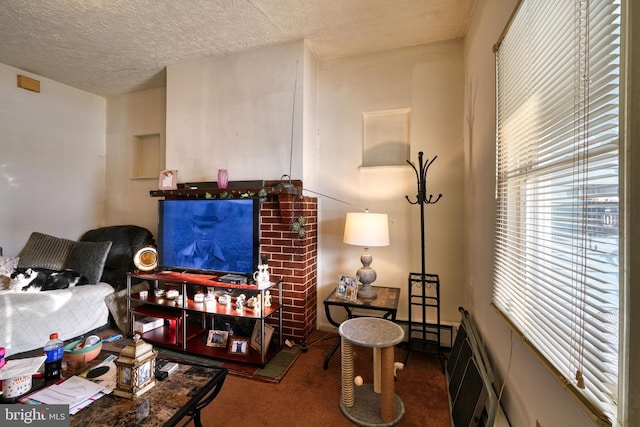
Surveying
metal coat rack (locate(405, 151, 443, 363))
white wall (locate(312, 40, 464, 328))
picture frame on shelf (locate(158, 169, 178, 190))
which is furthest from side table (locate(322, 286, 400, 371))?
picture frame on shelf (locate(158, 169, 178, 190))

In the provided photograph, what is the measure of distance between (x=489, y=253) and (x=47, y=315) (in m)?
3.59

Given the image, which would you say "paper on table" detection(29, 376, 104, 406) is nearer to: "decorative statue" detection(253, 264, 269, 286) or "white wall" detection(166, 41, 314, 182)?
"decorative statue" detection(253, 264, 269, 286)

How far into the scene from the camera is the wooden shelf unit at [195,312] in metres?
2.38

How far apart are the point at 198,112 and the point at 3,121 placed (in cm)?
213

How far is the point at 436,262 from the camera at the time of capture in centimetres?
265

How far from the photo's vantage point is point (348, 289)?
7.87 ft

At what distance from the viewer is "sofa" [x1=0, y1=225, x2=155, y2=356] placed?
236 cm

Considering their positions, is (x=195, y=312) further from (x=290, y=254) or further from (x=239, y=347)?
(x=290, y=254)

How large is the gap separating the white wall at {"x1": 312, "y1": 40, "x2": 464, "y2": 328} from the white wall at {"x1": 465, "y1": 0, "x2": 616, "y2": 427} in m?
0.18

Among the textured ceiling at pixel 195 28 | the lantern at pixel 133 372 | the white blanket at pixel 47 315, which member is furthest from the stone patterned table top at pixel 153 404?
the textured ceiling at pixel 195 28

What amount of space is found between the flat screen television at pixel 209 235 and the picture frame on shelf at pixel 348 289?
799 mm

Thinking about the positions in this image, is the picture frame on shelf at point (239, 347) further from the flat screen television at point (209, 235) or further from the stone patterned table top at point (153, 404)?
the stone patterned table top at point (153, 404)

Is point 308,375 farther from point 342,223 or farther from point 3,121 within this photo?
point 3,121

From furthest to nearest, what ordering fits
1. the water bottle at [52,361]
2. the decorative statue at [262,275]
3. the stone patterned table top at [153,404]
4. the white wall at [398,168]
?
1. the white wall at [398,168]
2. the decorative statue at [262,275]
3. the water bottle at [52,361]
4. the stone patterned table top at [153,404]
